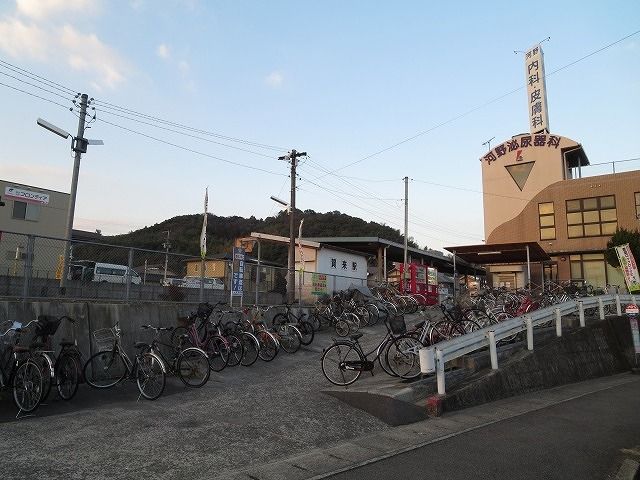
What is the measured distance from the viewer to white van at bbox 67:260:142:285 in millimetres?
10328

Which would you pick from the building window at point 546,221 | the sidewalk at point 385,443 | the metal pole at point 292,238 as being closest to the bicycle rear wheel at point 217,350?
the sidewalk at point 385,443

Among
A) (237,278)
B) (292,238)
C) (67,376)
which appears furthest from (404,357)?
(292,238)

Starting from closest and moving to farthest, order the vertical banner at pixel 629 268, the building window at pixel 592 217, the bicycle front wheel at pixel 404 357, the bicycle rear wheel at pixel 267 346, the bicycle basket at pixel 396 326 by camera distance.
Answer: the bicycle front wheel at pixel 404 357
the bicycle basket at pixel 396 326
the bicycle rear wheel at pixel 267 346
the vertical banner at pixel 629 268
the building window at pixel 592 217

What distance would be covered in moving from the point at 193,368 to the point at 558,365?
854 cm

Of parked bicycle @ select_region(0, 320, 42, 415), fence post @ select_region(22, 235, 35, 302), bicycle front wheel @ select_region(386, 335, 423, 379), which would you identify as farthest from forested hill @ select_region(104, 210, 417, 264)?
parked bicycle @ select_region(0, 320, 42, 415)

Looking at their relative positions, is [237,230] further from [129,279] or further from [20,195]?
[129,279]

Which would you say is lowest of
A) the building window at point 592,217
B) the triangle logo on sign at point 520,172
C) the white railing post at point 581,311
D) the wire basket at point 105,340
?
the wire basket at point 105,340

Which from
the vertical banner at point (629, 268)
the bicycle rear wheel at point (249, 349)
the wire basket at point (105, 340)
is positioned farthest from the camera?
the vertical banner at point (629, 268)

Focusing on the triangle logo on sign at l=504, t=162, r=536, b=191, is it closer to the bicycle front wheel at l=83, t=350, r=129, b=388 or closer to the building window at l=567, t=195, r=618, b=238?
the building window at l=567, t=195, r=618, b=238

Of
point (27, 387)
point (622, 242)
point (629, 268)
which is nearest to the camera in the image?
point (27, 387)

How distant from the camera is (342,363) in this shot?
870 centimetres

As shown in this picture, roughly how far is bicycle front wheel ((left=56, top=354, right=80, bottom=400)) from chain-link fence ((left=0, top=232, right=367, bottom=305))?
230cm

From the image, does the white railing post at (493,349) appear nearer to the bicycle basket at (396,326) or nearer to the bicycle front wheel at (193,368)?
the bicycle basket at (396,326)

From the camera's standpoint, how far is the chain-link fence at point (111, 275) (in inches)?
360
